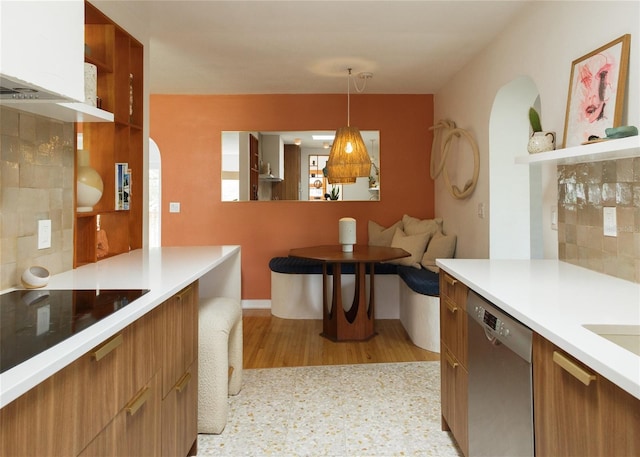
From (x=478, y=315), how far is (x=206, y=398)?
1.39 meters

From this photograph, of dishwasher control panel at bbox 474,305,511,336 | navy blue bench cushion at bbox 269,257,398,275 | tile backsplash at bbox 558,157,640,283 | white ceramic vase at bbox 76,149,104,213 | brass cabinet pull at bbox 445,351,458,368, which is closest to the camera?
dishwasher control panel at bbox 474,305,511,336

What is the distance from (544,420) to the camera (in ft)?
3.93

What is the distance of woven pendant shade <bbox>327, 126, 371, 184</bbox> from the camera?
4.08m

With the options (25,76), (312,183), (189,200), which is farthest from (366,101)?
(25,76)

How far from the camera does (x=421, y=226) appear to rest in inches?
Answer: 178

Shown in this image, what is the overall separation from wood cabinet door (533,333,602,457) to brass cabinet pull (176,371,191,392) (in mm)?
1282

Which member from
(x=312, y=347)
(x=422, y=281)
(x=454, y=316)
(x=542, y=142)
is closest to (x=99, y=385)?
(x=454, y=316)

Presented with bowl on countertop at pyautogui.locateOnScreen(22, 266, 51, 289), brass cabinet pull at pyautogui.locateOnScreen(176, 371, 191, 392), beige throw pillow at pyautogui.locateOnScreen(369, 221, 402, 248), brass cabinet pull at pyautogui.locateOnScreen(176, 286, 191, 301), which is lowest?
brass cabinet pull at pyautogui.locateOnScreen(176, 371, 191, 392)

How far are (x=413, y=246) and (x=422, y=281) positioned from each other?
2.41 feet

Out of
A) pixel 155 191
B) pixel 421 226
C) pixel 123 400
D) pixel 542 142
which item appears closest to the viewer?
pixel 123 400

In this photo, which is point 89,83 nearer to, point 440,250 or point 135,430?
point 135,430

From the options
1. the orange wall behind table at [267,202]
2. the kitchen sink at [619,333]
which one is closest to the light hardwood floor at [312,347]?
the orange wall behind table at [267,202]

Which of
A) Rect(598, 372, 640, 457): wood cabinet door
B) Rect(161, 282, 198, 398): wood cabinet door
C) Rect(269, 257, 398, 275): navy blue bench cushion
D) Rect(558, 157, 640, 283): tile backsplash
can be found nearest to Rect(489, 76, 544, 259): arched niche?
Rect(558, 157, 640, 283): tile backsplash

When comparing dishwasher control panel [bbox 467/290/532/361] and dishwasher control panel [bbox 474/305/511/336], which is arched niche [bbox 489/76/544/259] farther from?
dishwasher control panel [bbox 474/305/511/336]
